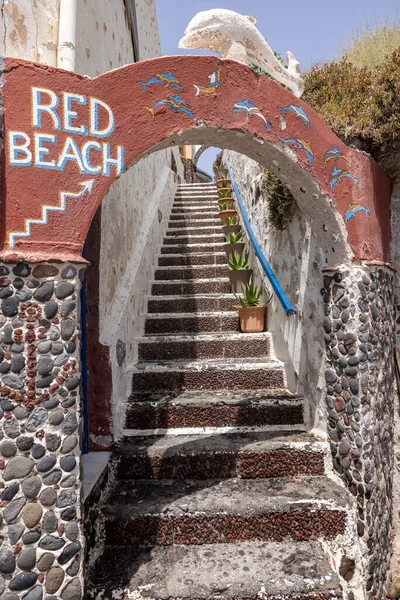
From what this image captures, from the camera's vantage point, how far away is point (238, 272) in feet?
17.2

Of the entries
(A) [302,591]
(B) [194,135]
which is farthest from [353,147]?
(A) [302,591]

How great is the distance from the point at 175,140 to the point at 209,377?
2248 mm

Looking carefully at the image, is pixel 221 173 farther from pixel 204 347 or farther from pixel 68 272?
pixel 68 272

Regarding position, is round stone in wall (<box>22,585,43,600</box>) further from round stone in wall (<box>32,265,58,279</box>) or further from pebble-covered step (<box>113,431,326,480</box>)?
round stone in wall (<box>32,265,58,279</box>)

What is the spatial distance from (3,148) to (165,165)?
6538mm

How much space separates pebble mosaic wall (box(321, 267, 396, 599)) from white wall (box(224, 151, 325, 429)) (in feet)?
1.02

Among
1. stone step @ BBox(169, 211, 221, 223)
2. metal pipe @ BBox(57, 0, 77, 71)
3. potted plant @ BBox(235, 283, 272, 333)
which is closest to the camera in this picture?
metal pipe @ BBox(57, 0, 77, 71)

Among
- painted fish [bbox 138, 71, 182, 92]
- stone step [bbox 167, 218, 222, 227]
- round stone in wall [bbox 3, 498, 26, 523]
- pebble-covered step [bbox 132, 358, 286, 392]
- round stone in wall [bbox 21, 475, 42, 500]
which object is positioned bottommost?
round stone in wall [bbox 3, 498, 26, 523]

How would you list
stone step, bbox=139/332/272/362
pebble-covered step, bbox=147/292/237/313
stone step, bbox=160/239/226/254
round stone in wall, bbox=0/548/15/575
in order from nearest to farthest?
1. round stone in wall, bbox=0/548/15/575
2. stone step, bbox=139/332/272/362
3. pebble-covered step, bbox=147/292/237/313
4. stone step, bbox=160/239/226/254

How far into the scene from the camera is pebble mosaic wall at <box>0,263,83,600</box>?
1.95m

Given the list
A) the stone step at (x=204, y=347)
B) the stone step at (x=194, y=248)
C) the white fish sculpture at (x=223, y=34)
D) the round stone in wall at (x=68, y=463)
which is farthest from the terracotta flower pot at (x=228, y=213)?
the round stone in wall at (x=68, y=463)

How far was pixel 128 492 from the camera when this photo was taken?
2928 millimetres

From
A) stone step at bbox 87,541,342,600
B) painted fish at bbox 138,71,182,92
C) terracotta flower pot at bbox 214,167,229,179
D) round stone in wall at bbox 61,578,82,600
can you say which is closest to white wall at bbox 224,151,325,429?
stone step at bbox 87,541,342,600

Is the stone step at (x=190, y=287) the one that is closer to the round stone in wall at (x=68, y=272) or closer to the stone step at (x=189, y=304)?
the stone step at (x=189, y=304)
